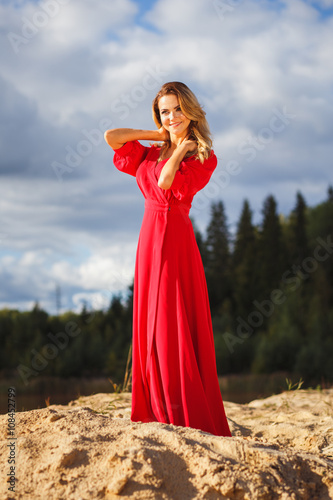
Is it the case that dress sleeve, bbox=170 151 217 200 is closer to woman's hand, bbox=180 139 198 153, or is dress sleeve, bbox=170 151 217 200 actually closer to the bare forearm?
woman's hand, bbox=180 139 198 153

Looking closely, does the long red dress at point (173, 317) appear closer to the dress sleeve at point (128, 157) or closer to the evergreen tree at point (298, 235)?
the dress sleeve at point (128, 157)

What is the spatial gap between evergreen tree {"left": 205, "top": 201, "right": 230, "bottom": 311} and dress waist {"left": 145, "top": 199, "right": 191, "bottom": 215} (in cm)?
2386

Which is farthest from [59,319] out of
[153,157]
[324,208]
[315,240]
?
[153,157]

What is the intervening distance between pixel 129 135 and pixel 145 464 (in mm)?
2517

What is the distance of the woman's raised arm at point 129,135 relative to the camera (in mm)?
4141

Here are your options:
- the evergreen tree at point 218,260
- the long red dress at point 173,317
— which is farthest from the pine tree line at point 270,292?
the long red dress at point 173,317

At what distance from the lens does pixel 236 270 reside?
93.2ft

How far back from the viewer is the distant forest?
80.3 ft

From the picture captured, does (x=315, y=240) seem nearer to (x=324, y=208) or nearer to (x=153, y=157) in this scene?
(x=324, y=208)

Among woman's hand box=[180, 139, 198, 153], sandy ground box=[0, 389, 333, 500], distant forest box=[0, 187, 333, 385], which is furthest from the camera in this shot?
distant forest box=[0, 187, 333, 385]

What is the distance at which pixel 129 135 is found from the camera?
A: 415 cm

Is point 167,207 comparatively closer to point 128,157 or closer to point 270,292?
point 128,157

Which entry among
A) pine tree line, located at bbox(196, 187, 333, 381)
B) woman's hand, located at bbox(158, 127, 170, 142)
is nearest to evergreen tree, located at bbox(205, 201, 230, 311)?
pine tree line, located at bbox(196, 187, 333, 381)

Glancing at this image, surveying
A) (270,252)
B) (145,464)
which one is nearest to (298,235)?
(270,252)
